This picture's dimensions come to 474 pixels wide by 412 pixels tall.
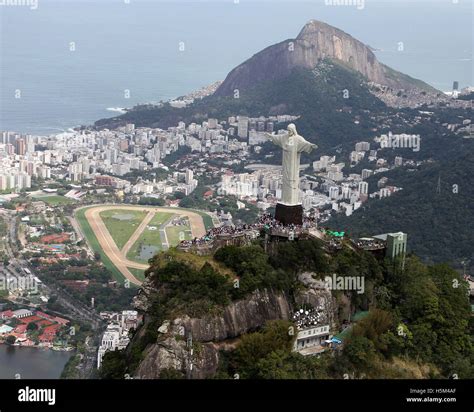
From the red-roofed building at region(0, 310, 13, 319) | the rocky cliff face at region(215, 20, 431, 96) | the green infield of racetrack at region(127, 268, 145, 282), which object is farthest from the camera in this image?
the rocky cliff face at region(215, 20, 431, 96)

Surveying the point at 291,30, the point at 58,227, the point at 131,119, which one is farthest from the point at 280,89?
the point at 291,30

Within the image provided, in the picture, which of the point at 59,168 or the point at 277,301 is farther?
the point at 59,168

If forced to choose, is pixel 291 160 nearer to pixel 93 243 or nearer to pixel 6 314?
pixel 6 314

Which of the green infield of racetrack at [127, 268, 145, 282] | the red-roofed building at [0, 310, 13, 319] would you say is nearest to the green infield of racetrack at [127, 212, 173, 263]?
the green infield of racetrack at [127, 268, 145, 282]

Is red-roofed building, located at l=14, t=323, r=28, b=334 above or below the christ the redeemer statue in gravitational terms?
below

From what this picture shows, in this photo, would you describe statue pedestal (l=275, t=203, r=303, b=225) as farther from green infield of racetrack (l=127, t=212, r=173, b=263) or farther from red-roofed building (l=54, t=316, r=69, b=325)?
green infield of racetrack (l=127, t=212, r=173, b=263)
